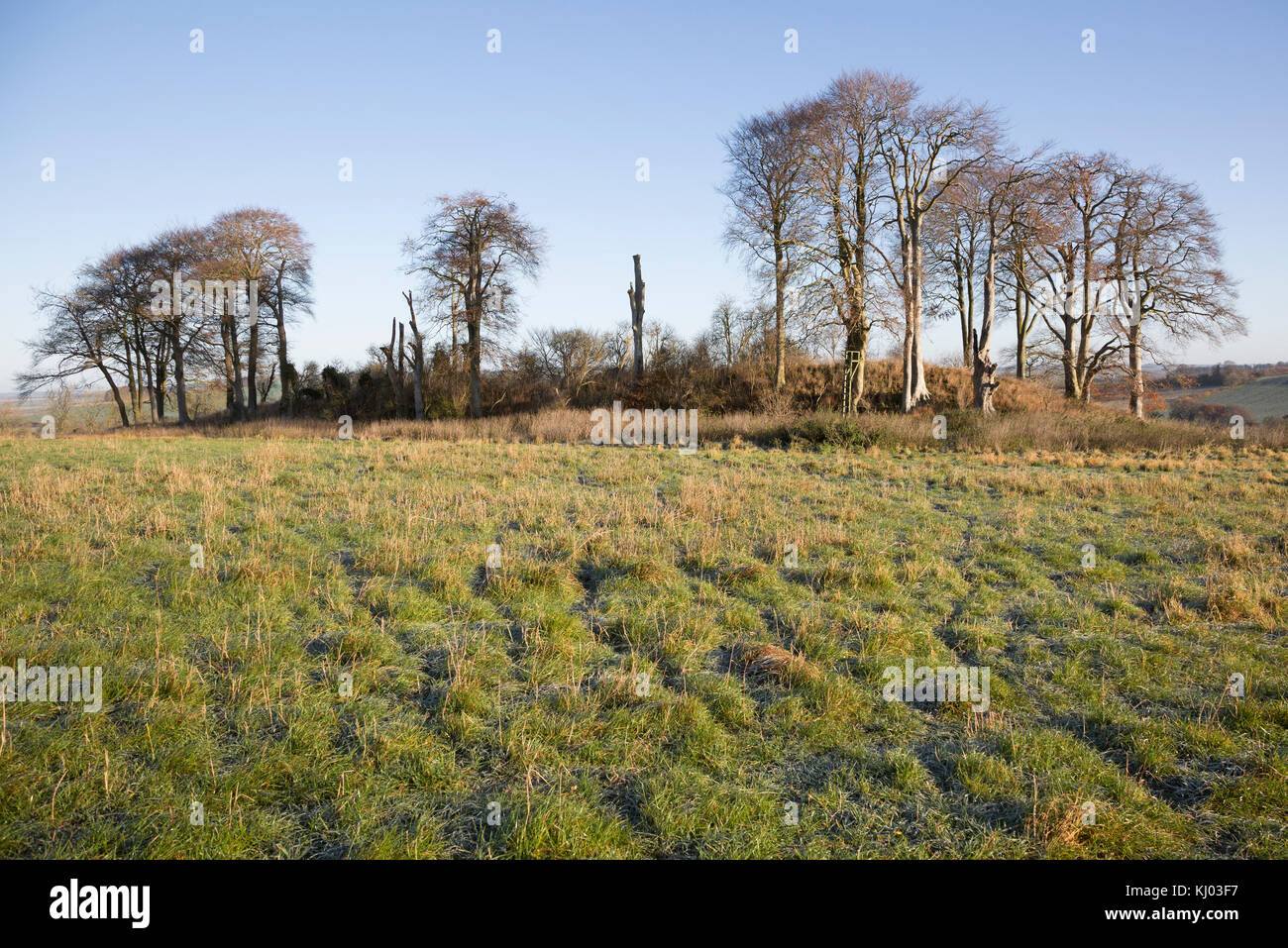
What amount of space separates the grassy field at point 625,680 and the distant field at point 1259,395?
4646 cm

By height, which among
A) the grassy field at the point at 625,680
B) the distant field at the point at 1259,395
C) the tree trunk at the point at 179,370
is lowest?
the grassy field at the point at 625,680

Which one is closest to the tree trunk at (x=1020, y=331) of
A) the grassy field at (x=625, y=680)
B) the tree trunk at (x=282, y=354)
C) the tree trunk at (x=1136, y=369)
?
the tree trunk at (x=1136, y=369)

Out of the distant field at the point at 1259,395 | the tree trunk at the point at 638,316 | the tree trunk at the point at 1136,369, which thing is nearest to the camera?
the tree trunk at the point at 1136,369

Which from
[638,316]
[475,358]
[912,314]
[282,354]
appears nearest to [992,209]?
[912,314]

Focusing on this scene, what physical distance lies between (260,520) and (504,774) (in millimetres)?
6612

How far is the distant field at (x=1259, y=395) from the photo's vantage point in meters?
44.2

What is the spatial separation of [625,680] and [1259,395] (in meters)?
65.7

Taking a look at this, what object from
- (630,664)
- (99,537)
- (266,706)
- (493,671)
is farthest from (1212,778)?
(99,537)

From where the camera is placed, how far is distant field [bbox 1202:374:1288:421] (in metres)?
44.2

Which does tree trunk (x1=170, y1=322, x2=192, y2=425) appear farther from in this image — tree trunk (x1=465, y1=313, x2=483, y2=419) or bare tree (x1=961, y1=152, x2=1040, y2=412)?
bare tree (x1=961, y1=152, x2=1040, y2=412)

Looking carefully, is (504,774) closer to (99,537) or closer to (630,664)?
(630,664)

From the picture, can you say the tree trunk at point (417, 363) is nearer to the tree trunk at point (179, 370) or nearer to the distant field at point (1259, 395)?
the tree trunk at point (179, 370)

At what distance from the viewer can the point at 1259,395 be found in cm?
5056

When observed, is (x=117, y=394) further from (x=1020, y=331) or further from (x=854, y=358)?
(x=1020, y=331)
